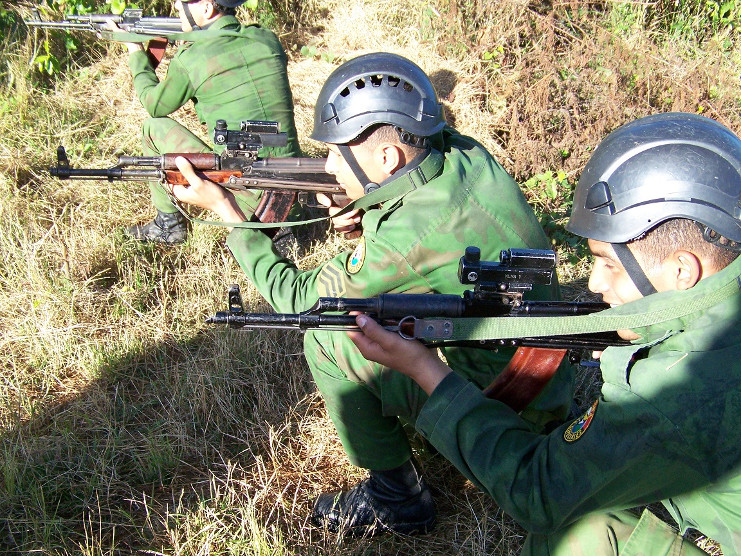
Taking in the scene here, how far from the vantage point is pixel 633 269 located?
2352mm

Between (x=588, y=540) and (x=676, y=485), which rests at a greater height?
(x=676, y=485)

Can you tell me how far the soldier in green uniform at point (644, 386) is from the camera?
6.56 feet

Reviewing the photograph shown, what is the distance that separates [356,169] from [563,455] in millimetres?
1740

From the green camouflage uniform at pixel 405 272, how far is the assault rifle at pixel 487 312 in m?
0.39

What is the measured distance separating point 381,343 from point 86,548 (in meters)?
1.89

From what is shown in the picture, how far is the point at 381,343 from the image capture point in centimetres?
254

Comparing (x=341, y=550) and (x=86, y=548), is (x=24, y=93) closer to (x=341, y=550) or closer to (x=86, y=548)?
(x=86, y=548)

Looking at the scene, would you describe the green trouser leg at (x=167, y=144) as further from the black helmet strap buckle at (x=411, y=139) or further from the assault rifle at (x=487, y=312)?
the assault rifle at (x=487, y=312)

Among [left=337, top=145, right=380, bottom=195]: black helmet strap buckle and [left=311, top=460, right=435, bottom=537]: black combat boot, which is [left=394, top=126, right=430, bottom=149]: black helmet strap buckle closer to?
[left=337, top=145, right=380, bottom=195]: black helmet strap buckle

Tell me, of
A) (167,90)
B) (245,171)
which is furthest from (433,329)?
(167,90)

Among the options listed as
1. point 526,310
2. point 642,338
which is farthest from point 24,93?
point 642,338

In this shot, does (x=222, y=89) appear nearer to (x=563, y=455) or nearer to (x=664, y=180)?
(x=664, y=180)

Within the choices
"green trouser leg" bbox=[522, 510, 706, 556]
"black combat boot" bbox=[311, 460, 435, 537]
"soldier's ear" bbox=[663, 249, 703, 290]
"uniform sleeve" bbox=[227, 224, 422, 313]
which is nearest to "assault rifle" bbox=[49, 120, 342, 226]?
"uniform sleeve" bbox=[227, 224, 422, 313]

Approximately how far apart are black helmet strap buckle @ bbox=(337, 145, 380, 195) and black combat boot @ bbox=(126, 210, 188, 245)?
2.59 metres
